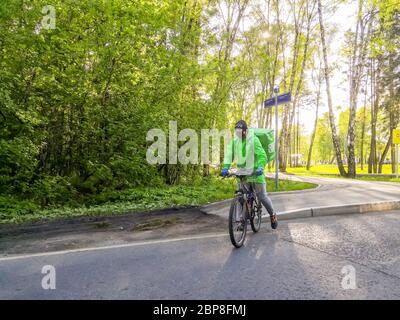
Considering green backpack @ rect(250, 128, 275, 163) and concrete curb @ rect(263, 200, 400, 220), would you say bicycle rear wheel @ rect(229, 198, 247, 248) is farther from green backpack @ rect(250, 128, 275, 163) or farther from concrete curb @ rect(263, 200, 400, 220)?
concrete curb @ rect(263, 200, 400, 220)

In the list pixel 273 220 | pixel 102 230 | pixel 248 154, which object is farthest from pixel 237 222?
pixel 102 230

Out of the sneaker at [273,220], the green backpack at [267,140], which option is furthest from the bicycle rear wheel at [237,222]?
the green backpack at [267,140]

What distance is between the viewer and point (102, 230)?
6.57m

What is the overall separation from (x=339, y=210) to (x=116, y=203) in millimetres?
6130

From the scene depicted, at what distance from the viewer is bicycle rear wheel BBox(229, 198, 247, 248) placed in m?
5.15

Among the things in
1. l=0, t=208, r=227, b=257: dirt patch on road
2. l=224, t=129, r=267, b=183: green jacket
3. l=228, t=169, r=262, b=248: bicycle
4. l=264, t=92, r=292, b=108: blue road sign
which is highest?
l=264, t=92, r=292, b=108: blue road sign

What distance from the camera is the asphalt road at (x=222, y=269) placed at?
349 cm

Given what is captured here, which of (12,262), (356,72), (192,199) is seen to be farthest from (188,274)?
(356,72)

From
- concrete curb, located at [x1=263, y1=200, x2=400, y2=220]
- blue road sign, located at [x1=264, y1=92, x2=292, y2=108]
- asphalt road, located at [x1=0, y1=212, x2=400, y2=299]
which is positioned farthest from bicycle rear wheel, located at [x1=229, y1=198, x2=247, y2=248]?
blue road sign, located at [x1=264, y1=92, x2=292, y2=108]

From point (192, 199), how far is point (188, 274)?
581 cm

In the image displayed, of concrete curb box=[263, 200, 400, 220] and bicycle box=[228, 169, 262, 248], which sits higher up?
bicycle box=[228, 169, 262, 248]

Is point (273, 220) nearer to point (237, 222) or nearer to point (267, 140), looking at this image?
point (237, 222)

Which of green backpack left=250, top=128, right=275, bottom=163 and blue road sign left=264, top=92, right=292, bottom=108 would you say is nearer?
green backpack left=250, top=128, right=275, bottom=163

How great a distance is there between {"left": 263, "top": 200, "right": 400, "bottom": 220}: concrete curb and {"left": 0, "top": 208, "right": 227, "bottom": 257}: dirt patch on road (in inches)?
65.3
